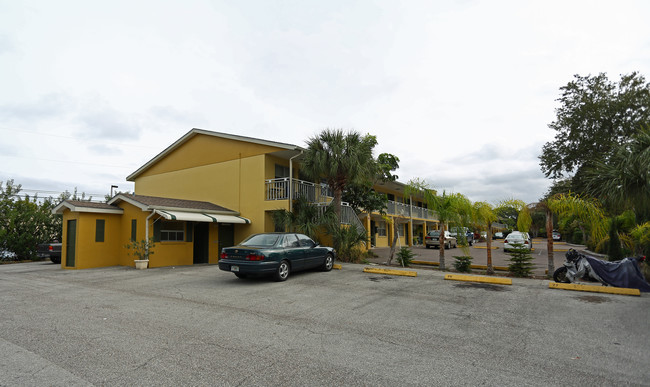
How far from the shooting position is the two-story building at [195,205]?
1502cm

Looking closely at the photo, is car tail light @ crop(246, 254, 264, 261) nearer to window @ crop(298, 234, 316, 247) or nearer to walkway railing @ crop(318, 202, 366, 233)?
window @ crop(298, 234, 316, 247)

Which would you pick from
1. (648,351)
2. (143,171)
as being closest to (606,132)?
(648,351)

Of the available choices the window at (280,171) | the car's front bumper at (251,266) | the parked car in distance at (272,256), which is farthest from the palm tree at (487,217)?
the window at (280,171)

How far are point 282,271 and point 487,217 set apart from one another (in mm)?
7066

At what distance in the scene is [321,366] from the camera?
4250mm

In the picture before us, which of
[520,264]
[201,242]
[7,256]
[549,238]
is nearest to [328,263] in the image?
[520,264]

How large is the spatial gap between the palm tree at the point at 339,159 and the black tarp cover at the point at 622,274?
8.64m

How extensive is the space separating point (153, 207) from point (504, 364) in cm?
1351

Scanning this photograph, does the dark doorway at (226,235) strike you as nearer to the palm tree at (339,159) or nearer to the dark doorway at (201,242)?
the dark doorway at (201,242)

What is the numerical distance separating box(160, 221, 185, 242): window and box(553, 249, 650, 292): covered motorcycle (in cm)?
1445

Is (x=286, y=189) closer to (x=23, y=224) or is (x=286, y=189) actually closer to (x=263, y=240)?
(x=263, y=240)

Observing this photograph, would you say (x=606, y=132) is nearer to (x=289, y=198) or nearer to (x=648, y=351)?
(x=289, y=198)

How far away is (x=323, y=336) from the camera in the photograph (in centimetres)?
546

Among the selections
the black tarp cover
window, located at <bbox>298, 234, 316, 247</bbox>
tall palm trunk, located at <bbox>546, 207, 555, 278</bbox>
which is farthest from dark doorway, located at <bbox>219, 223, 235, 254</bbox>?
the black tarp cover
